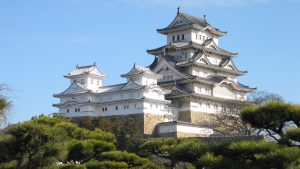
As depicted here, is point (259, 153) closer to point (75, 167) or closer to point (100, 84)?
point (75, 167)

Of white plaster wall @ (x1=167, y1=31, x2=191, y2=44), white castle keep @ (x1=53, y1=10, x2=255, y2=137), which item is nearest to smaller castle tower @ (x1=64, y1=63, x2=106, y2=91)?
white castle keep @ (x1=53, y1=10, x2=255, y2=137)

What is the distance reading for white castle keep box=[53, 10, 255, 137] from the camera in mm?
48469

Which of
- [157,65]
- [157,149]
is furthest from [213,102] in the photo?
[157,149]

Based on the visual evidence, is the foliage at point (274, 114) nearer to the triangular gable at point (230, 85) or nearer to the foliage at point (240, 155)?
the foliage at point (240, 155)

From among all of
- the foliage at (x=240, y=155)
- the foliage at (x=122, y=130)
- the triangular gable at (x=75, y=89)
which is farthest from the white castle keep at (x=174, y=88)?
the foliage at (x=240, y=155)

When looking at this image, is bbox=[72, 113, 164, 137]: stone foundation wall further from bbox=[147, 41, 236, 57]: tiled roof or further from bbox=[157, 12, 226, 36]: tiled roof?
bbox=[157, 12, 226, 36]: tiled roof

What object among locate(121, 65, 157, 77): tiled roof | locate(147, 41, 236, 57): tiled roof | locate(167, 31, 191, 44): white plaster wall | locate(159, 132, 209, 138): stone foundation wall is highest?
locate(167, 31, 191, 44): white plaster wall

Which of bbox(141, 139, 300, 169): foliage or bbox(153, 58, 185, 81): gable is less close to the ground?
bbox(153, 58, 185, 81): gable

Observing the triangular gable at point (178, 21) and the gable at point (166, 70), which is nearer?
the gable at point (166, 70)

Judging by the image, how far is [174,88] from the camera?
52.5 m

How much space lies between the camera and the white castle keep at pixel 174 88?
48469 millimetres

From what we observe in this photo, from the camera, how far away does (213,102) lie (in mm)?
54031

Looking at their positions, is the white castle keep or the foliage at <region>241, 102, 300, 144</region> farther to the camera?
the white castle keep

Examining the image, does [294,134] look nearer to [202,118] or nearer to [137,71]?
[137,71]
